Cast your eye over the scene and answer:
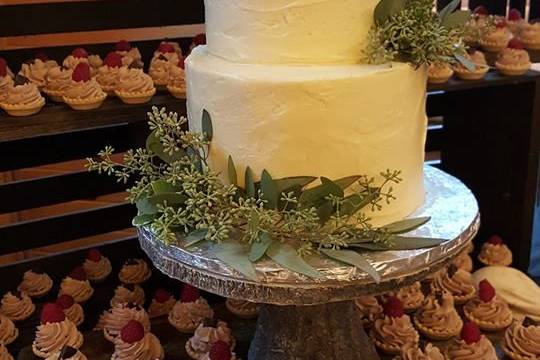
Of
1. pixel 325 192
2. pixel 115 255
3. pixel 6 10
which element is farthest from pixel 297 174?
pixel 115 255

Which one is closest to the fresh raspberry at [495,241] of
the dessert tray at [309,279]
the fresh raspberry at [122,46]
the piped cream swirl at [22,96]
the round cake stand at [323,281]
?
the round cake stand at [323,281]

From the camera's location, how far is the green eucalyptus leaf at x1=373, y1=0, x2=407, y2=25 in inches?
55.2

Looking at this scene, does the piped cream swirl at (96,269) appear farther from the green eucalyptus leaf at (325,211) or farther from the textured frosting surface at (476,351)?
the green eucalyptus leaf at (325,211)

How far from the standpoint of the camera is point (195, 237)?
139cm

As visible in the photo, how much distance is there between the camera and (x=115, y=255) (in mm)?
2592

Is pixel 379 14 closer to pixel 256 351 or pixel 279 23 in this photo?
pixel 279 23

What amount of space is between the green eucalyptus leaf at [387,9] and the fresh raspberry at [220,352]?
838 mm

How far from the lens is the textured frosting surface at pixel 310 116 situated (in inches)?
52.9

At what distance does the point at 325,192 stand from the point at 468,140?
152 cm

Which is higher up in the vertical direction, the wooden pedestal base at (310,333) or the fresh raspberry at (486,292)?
the wooden pedestal base at (310,333)

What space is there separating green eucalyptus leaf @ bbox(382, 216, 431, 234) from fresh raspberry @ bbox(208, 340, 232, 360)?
1.85ft

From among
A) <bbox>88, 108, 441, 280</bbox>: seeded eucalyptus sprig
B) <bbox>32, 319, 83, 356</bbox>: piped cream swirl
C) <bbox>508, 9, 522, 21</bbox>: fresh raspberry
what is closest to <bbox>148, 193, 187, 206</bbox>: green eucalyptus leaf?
<bbox>88, 108, 441, 280</bbox>: seeded eucalyptus sprig

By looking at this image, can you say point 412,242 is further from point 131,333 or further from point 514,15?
point 514,15

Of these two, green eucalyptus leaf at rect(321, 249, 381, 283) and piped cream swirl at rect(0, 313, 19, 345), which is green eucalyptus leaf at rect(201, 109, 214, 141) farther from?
piped cream swirl at rect(0, 313, 19, 345)
